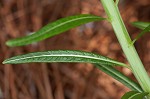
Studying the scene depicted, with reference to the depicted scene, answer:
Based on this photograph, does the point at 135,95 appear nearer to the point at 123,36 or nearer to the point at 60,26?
the point at 123,36

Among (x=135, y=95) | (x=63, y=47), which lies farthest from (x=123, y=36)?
(x=63, y=47)

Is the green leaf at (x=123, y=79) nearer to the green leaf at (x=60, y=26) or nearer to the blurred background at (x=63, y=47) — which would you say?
the green leaf at (x=60, y=26)

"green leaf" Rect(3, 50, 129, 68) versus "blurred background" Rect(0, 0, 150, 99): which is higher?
"blurred background" Rect(0, 0, 150, 99)

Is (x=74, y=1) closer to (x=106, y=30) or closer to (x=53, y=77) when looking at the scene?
(x=106, y=30)

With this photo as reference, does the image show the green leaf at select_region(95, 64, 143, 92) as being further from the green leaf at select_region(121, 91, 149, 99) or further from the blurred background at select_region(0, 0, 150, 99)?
the blurred background at select_region(0, 0, 150, 99)

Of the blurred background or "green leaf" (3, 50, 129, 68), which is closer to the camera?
"green leaf" (3, 50, 129, 68)

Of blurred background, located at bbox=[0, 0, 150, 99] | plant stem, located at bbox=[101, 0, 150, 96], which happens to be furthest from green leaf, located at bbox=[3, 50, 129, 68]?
blurred background, located at bbox=[0, 0, 150, 99]
